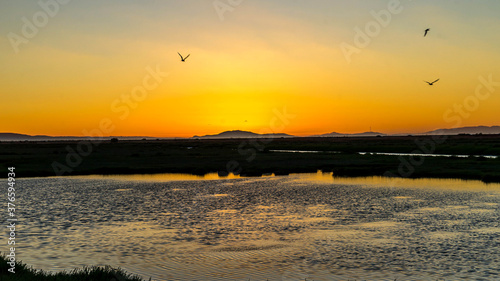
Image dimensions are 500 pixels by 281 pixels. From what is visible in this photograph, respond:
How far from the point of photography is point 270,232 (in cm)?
2394

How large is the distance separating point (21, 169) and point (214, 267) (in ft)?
180

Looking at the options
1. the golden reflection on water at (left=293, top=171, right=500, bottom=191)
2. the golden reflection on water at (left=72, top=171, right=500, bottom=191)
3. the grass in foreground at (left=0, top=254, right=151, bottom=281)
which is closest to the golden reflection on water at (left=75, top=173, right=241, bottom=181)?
the golden reflection on water at (left=72, top=171, right=500, bottom=191)

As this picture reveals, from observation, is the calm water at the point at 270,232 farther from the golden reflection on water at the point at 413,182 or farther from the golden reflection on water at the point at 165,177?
the golden reflection on water at the point at 165,177

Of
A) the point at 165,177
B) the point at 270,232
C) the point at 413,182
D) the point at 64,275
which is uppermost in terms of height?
the point at 165,177

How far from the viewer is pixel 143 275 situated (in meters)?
16.7

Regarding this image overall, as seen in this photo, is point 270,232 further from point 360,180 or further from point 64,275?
point 360,180

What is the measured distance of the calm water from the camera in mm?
17562

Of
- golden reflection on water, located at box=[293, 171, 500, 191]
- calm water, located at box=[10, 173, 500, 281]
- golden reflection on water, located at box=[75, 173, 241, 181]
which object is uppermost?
golden reflection on water, located at box=[75, 173, 241, 181]

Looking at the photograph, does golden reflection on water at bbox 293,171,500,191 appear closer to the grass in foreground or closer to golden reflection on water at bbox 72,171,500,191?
golden reflection on water at bbox 72,171,500,191

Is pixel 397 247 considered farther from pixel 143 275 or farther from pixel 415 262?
pixel 143 275

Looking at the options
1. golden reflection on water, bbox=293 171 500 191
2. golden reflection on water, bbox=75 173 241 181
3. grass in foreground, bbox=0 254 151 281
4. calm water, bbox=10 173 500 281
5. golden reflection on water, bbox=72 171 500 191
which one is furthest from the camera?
golden reflection on water, bbox=75 173 241 181

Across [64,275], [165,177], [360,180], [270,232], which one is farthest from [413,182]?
[64,275]

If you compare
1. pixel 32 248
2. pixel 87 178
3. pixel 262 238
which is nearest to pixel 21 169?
pixel 87 178

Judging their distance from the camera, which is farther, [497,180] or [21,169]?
[21,169]
